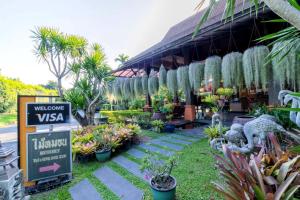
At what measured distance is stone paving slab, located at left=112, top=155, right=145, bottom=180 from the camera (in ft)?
10.7

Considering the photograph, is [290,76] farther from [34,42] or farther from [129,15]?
[34,42]

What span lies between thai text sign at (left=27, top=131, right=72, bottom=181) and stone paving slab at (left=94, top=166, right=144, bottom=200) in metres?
0.67

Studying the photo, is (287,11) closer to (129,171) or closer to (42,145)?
(129,171)

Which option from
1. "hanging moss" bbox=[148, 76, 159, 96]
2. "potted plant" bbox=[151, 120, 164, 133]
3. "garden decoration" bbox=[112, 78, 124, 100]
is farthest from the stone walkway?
"garden decoration" bbox=[112, 78, 124, 100]

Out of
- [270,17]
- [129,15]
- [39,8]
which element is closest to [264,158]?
[270,17]

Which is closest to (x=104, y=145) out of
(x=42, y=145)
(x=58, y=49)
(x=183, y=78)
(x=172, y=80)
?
(x=42, y=145)

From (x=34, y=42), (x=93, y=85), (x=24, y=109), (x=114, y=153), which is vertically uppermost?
(x=34, y=42)

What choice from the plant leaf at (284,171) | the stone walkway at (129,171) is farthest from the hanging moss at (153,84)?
the plant leaf at (284,171)

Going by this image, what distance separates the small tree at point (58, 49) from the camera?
6582 millimetres

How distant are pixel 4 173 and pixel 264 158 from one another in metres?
2.98

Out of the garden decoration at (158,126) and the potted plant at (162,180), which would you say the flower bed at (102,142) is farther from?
the potted plant at (162,180)

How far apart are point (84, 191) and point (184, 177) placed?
1724mm

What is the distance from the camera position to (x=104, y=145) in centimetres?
444

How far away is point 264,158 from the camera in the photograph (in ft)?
5.41
